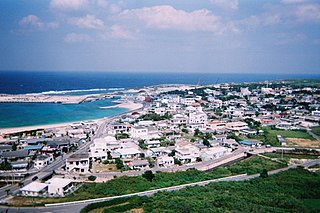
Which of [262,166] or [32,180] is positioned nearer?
[32,180]

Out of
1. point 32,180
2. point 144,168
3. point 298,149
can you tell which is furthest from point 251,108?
point 32,180

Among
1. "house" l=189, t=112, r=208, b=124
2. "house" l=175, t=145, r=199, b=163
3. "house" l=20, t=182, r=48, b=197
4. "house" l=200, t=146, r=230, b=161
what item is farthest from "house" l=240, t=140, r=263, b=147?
"house" l=20, t=182, r=48, b=197

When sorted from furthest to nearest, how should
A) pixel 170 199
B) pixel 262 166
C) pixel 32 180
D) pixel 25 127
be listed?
pixel 25 127
pixel 262 166
pixel 32 180
pixel 170 199

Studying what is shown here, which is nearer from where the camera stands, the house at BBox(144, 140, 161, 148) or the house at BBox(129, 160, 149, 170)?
the house at BBox(129, 160, 149, 170)

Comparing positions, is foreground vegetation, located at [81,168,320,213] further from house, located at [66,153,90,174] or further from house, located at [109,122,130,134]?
house, located at [109,122,130,134]

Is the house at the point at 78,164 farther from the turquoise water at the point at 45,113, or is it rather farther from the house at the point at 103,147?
the turquoise water at the point at 45,113

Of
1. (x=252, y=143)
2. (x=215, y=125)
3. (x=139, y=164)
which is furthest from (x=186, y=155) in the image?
(x=215, y=125)

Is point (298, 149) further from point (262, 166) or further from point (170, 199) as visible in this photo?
point (170, 199)

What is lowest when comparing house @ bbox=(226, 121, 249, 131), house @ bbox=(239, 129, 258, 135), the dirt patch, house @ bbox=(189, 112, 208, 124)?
the dirt patch
